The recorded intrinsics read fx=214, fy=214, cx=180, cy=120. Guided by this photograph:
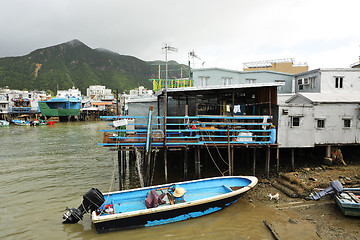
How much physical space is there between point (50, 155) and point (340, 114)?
2877 centimetres

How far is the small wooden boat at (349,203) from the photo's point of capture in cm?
905

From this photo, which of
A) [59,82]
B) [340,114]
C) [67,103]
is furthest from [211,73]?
[59,82]

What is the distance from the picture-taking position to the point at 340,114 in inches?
607

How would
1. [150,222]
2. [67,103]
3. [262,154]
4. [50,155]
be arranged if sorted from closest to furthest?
[150,222] < [262,154] < [50,155] < [67,103]

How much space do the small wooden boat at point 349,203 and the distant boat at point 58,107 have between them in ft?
238

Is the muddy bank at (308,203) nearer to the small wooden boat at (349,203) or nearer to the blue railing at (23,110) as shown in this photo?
the small wooden boat at (349,203)

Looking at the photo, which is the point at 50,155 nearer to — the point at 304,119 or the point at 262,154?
the point at 262,154

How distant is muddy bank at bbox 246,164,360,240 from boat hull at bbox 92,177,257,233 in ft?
6.82

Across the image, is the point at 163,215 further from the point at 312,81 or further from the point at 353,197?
the point at 312,81

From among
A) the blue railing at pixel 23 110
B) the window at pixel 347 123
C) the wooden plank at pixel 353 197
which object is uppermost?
the blue railing at pixel 23 110

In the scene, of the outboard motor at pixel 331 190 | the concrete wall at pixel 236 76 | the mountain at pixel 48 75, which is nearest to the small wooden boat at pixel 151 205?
the outboard motor at pixel 331 190

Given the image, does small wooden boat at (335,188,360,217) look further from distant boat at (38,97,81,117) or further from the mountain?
the mountain

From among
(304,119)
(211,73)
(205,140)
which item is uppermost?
(211,73)

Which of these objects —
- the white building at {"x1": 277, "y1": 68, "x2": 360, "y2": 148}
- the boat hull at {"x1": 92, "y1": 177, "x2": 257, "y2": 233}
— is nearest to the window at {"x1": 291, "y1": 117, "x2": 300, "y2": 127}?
the white building at {"x1": 277, "y1": 68, "x2": 360, "y2": 148}
